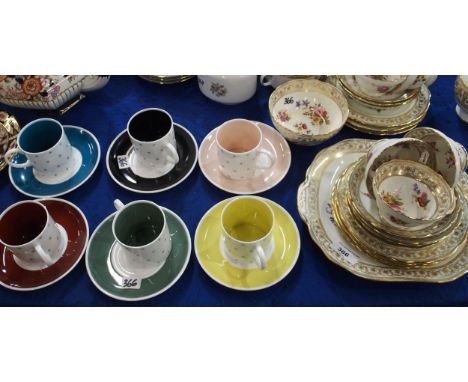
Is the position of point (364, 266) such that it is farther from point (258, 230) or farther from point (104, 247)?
point (104, 247)

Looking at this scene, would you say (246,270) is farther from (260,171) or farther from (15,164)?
(15,164)

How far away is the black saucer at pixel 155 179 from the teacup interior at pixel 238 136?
87mm

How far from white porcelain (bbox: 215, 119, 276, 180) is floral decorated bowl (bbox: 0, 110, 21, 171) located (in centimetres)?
51

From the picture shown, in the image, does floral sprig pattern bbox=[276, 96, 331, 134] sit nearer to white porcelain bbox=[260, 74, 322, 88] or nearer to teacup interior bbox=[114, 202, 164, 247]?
white porcelain bbox=[260, 74, 322, 88]

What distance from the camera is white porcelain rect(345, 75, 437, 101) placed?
3.26 feet

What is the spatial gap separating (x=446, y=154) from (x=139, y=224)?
0.65m

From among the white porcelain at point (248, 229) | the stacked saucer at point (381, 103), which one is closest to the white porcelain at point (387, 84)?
the stacked saucer at point (381, 103)

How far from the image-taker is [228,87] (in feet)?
3.52

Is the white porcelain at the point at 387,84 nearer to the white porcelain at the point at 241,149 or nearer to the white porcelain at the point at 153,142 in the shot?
the white porcelain at the point at 241,149

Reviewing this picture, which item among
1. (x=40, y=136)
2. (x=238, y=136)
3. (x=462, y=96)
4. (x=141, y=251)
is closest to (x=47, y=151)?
(x=40, y=136)

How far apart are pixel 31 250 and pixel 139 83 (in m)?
0.58

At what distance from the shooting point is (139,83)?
1.18m

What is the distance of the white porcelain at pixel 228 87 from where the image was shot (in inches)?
41.7
